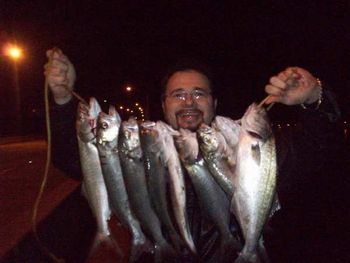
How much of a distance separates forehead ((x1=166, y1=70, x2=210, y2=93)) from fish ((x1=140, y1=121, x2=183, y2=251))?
0.75m

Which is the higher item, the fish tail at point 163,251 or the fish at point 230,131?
the fish at point 230,131

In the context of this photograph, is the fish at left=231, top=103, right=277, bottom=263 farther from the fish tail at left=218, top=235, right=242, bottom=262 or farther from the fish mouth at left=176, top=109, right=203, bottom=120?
the fish mouth at left=176, top=109, right=203, bottom=120

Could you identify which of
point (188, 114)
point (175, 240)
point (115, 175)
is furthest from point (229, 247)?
point (188, 114)

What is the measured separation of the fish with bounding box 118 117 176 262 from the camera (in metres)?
2.98

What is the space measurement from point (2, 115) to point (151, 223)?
1567 inches

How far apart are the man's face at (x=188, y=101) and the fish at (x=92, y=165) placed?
0.74m

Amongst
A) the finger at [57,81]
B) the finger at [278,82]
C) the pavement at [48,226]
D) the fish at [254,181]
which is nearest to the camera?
the fish at [254,181]

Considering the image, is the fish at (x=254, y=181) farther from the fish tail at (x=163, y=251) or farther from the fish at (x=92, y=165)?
the fish at (x=92, y=165)

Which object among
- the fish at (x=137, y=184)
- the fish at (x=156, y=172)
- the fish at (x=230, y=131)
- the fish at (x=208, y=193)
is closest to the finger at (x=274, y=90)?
the fish at (x=230, y=131)

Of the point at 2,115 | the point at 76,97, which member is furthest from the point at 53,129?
the point at 2,115

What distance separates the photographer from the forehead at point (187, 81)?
3.77 metres

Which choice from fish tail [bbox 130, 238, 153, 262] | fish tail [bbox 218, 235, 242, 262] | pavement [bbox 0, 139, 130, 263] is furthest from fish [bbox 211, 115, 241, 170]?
pavement [bbox 0, 139, 130, 263]

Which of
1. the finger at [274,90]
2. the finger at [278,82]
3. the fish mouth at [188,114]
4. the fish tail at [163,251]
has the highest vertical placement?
the finger at [278,82]

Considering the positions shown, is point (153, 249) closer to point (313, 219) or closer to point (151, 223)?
point (151, 223)
